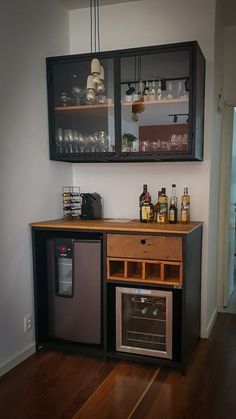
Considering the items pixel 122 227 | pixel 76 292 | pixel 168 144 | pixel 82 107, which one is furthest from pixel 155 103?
pixel 76 292

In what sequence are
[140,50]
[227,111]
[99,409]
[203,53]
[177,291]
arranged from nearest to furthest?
[99,409], [177,291], [140,50], [203,53], [227,111]

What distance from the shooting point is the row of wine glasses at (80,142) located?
286cm

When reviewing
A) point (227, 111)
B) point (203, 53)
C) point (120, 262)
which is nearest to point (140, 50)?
point (203, 53)

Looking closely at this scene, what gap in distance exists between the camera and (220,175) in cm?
352

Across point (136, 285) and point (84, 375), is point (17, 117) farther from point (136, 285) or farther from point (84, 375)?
point (84, 375)

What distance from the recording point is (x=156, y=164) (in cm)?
310

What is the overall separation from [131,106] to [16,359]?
203 centimetres

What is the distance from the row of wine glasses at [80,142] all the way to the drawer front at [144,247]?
0.74m

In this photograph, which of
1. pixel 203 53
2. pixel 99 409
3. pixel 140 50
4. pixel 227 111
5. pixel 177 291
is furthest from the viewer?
pixel 227 111

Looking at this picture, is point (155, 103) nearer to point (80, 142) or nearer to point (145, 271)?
point (80, 142)

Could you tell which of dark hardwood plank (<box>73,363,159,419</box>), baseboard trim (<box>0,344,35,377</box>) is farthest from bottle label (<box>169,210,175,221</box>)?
baseboard trim (<box>0,344,35,377</box>)

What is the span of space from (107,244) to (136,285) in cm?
35

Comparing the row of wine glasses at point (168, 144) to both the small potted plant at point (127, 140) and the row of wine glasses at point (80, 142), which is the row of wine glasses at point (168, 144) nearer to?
the small potted plant at point (127, 140)

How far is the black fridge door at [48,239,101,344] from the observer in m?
2.68
